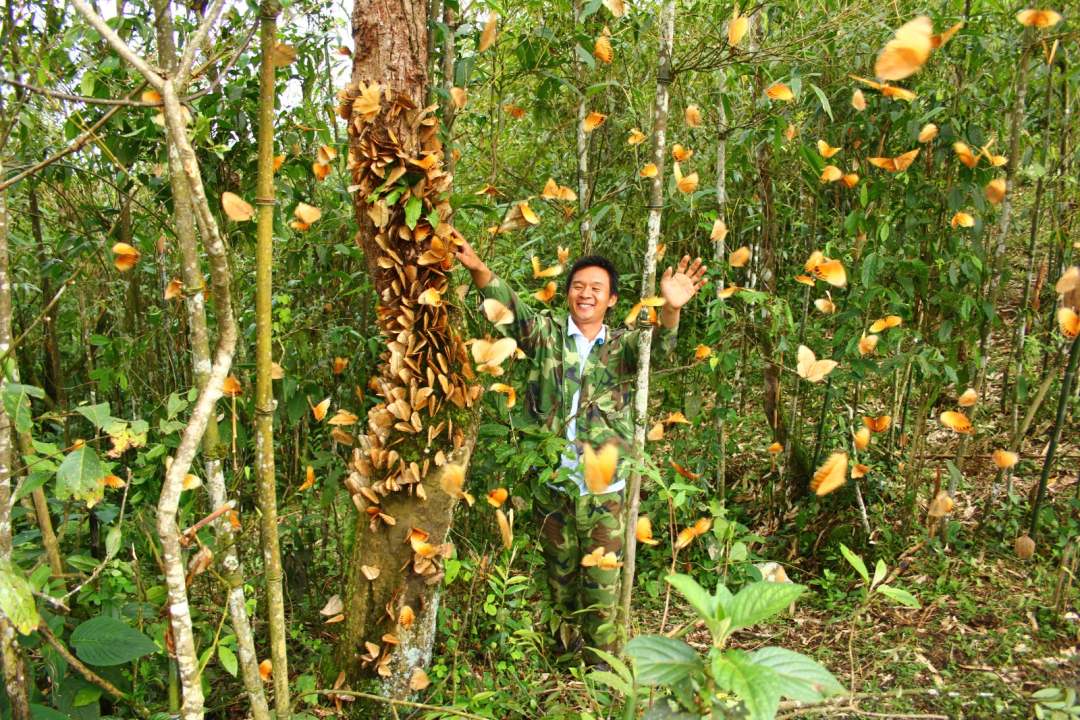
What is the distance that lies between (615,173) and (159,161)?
6.75 feet

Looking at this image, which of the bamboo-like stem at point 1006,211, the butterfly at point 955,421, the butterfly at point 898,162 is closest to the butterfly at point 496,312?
the butterfly at point 898,162

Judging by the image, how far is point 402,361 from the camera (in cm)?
215

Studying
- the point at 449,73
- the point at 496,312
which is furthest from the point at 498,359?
the point at 449,73

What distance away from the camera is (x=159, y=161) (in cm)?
231

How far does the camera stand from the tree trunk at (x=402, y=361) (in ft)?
6.59

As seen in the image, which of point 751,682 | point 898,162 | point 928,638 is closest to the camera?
point 751,682

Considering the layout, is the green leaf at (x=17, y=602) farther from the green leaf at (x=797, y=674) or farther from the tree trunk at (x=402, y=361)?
the green leaf at (x=797, y=674)

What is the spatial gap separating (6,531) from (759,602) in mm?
1699

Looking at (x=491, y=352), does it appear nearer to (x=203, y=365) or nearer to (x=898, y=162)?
(x=203, y=365)

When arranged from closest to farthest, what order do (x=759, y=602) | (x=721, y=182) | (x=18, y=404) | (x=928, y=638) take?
(x=759, y=602), (x=18, y=404), (x=928, y=638), (x=721, y=182)

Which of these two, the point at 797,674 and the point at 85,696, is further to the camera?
the point at 85,696

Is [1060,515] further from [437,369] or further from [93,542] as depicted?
[93,542]

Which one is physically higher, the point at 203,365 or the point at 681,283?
the point at 681,283

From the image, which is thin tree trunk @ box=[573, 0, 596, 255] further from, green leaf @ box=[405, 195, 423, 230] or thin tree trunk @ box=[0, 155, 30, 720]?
thin tree trunk @ box=[0, 155, 30, 720]
